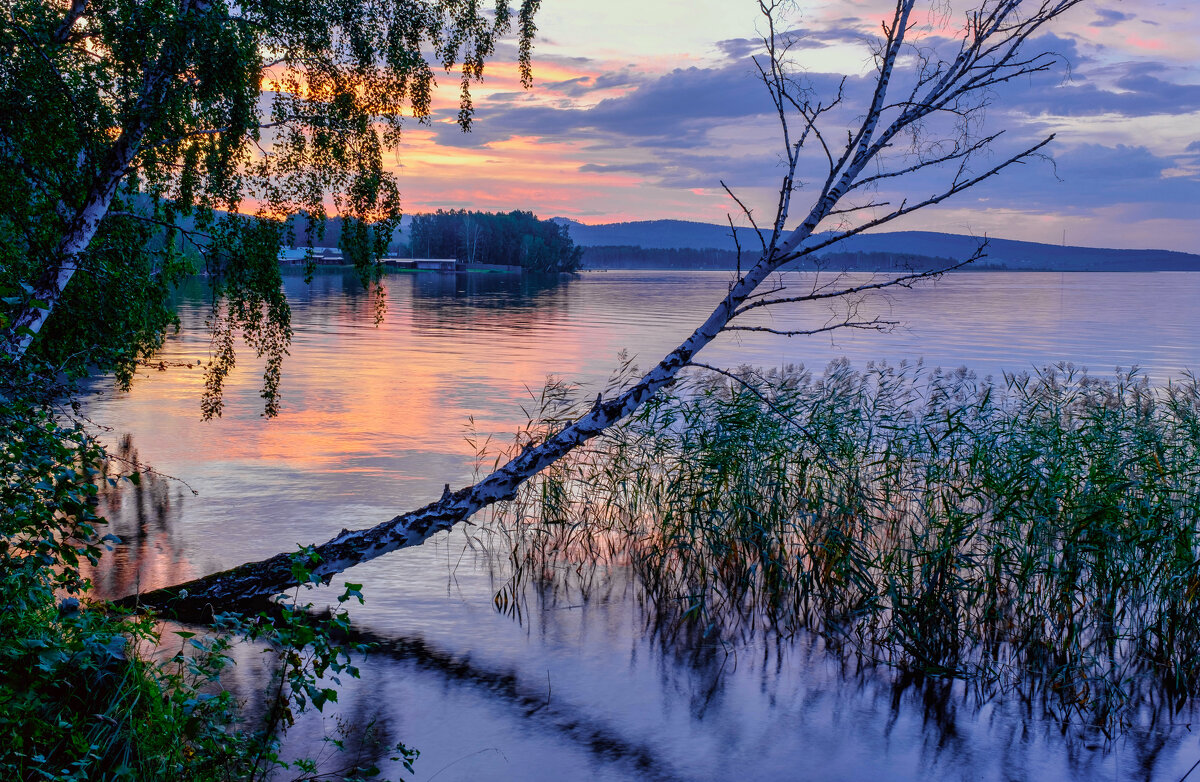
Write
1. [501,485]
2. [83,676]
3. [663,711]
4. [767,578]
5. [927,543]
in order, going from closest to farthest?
[83,676], [501,485], [663,711], [927,543], [767,578]

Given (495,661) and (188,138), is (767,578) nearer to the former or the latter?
(495,661)

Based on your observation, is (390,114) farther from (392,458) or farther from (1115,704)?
(1115,704)

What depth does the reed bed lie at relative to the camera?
30.9 ft

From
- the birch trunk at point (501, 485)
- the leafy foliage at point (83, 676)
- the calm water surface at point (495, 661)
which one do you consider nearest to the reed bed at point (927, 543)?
the calm water surface at point (495, 661)

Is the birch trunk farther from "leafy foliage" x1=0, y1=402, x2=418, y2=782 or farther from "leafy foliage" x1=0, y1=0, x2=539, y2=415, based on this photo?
"leafy foliage" x1=0, y1=0, x2=539, y2=415

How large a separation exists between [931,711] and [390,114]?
1151 cm

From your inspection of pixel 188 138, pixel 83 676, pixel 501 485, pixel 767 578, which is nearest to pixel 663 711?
pixel 767 578

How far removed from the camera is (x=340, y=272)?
169875mm

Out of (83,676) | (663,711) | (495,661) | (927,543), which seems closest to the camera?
(83,676)

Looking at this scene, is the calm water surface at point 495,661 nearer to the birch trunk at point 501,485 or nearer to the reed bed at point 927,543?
the reed bed at point 927,543

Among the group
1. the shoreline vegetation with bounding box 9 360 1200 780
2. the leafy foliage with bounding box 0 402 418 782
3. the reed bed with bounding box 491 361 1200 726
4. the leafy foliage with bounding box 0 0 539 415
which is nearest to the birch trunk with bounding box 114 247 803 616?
the shoreline vegetation with bounding box 9 360 1200 780

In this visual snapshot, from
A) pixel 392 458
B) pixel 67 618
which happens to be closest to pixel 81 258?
pixel 67 618

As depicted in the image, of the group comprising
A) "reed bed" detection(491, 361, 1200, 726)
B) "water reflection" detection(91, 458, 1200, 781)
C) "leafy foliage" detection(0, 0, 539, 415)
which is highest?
"leafy foliage" detection(0, 0, 539, 415)

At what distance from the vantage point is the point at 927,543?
10531mm
